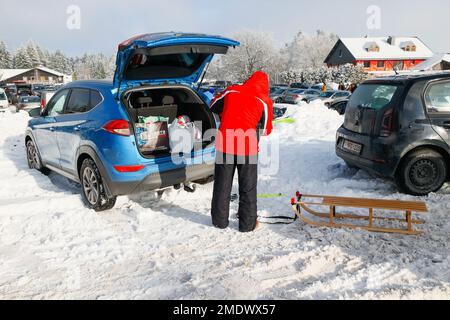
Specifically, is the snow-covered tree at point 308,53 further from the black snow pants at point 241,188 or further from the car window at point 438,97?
the black snow pants at point 241,188

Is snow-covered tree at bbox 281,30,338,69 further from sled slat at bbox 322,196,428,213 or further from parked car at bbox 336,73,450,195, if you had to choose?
sled slat at bbox 322,196,428,213

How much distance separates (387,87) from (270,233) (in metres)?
2.95

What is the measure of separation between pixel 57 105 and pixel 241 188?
364 centimetres

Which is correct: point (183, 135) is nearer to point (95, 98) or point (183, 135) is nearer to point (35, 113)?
point (95, 98)

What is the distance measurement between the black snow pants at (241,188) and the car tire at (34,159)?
4.03 metres

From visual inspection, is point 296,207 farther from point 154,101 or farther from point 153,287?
point 154,101

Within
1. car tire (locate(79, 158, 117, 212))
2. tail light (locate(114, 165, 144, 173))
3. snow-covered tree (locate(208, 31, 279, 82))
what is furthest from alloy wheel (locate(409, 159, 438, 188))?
snow-covered tree (locate(208, 31, 279, 82))

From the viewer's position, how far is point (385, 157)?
5391 mm

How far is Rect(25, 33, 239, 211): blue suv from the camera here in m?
4.63

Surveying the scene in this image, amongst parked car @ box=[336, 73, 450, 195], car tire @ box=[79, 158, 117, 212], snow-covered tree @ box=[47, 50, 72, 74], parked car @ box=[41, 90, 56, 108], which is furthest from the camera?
snow-covered tree @ box=[47, 50, 72, 74]

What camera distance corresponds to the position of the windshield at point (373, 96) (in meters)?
5.48

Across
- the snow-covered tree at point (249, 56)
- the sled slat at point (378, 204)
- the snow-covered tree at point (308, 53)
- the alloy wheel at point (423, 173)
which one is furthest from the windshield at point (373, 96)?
the snow-covered tree at point (308, 53)

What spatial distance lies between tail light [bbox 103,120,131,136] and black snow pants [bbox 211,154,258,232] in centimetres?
121

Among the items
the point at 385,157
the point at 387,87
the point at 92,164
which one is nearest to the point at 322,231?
the point at 385,157
